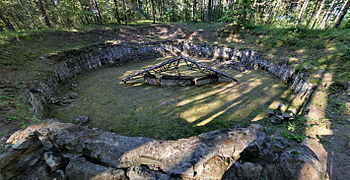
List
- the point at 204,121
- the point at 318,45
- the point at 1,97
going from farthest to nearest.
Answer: the point at 318,45, the point at 204,121, the point at 1,97

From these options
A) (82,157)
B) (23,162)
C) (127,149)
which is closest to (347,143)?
(127,149)

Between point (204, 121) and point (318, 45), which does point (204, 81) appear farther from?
point (318, 45)

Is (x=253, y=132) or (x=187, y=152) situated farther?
(x=253, y=132)

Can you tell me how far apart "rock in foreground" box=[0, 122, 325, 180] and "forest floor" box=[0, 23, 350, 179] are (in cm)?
104

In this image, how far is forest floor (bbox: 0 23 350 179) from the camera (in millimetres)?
4364

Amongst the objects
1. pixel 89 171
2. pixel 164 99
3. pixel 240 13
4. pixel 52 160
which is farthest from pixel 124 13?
pixel 89 171

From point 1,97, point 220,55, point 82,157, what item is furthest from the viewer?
point 220,55

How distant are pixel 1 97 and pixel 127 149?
22.6ft

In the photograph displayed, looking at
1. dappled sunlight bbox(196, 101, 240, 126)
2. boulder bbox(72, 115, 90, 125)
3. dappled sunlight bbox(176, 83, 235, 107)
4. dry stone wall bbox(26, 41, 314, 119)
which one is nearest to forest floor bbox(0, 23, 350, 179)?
dry stone wall bbox(26, 41, 314, 119)

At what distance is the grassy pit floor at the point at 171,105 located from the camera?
671 centimetres

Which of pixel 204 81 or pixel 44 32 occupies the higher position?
pixel 44 32

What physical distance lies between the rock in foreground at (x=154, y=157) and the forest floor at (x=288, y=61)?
1038 millimetres

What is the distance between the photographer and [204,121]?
6953mm

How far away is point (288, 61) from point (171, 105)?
10.8m
